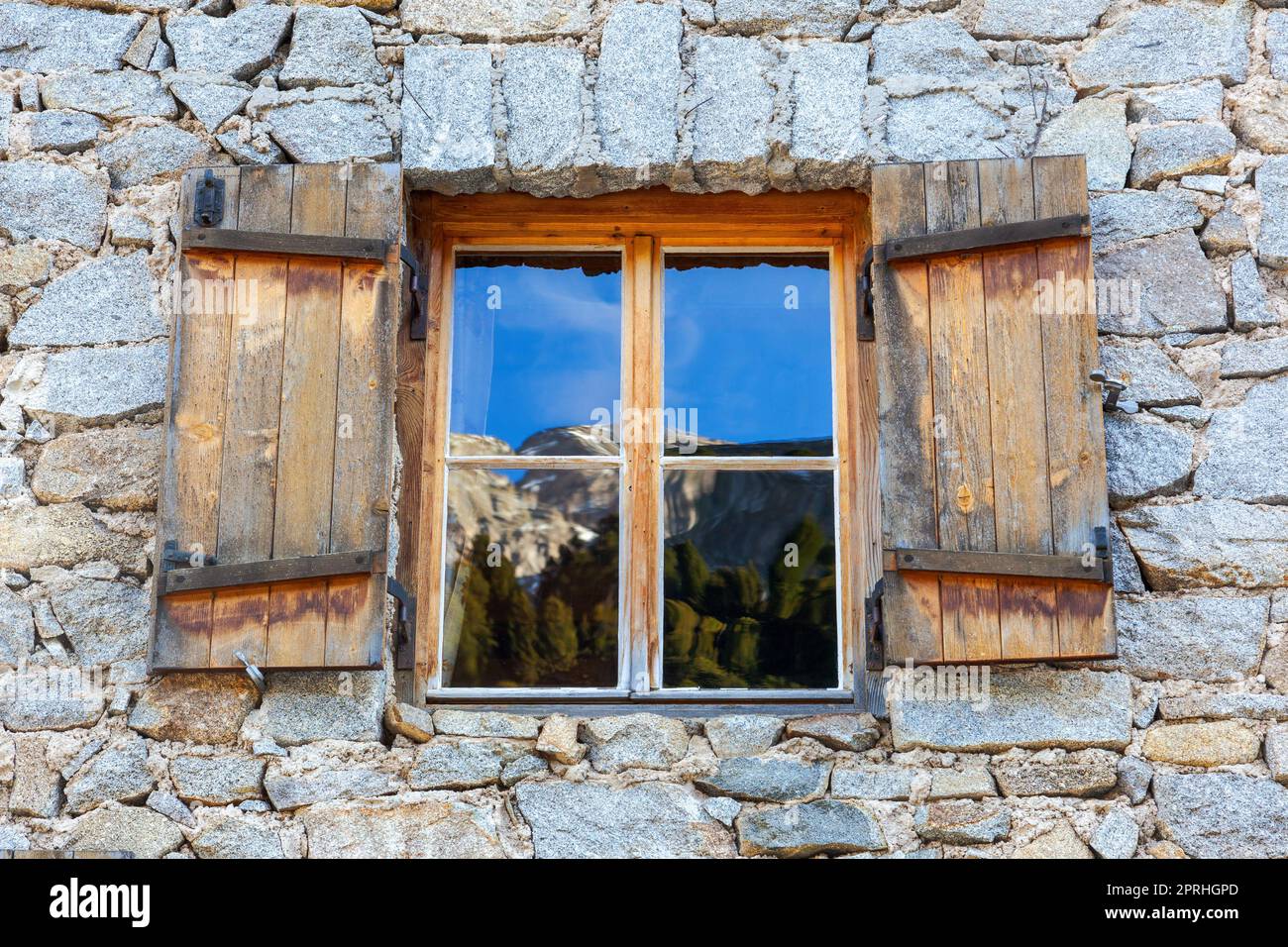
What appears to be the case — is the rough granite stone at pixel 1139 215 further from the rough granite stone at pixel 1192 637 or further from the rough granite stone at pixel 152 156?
the rough granite stone at pixel 152 156

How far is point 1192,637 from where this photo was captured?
286 centimetres

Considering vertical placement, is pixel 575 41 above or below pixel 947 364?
above

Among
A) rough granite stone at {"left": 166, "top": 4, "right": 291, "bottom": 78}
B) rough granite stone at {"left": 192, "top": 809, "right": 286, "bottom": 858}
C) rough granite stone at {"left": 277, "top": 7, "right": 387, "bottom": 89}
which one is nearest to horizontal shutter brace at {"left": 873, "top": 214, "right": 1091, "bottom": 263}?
rough granite stone at {"left": 277, "top": 7, "right": 387, "bottom": 89}

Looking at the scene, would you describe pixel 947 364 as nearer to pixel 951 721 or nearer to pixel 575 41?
pixel 951 721

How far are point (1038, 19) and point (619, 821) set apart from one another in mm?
2102

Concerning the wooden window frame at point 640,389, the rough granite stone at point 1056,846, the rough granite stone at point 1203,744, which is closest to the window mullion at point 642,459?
the wooden window frame at point 640,389

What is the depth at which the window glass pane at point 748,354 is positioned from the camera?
3.27 metres

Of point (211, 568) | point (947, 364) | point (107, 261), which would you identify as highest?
point (107, 261)

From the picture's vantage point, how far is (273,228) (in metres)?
2.96

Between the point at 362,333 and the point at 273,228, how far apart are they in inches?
12.6

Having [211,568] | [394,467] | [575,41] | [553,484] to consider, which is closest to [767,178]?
[575,41]

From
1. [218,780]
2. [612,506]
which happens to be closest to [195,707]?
[218,780]
